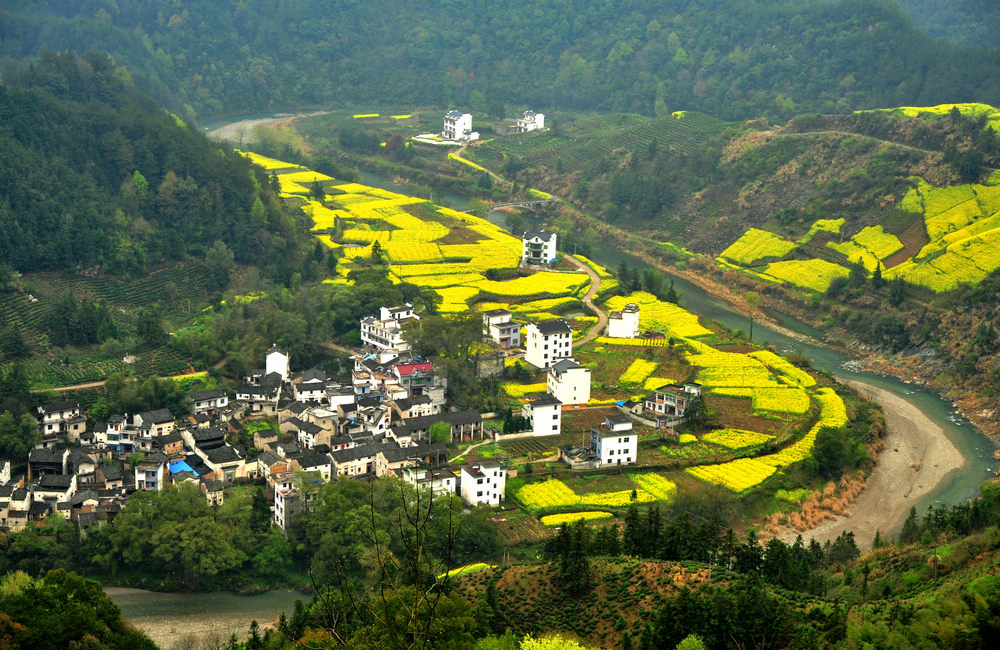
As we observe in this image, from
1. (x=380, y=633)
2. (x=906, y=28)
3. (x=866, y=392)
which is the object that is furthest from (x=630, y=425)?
(x=906, y=28)

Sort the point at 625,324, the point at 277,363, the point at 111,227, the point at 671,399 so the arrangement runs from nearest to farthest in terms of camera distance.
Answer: the point at 671,399 → the point at 277,363 → the point at 625,324 → the point at 111,227

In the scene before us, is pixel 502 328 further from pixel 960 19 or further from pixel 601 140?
pixel 960 19

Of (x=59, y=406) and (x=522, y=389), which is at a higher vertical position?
(x=59, y=406)

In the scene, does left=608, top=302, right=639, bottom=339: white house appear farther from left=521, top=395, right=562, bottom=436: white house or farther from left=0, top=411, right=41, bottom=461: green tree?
left=0, top=411, right=41, bottom=461: green tree

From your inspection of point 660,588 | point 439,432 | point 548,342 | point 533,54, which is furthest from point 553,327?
point 533,54

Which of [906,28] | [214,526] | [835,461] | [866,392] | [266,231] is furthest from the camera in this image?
[906,28]

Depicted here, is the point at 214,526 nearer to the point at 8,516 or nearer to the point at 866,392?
the point at 8,516
